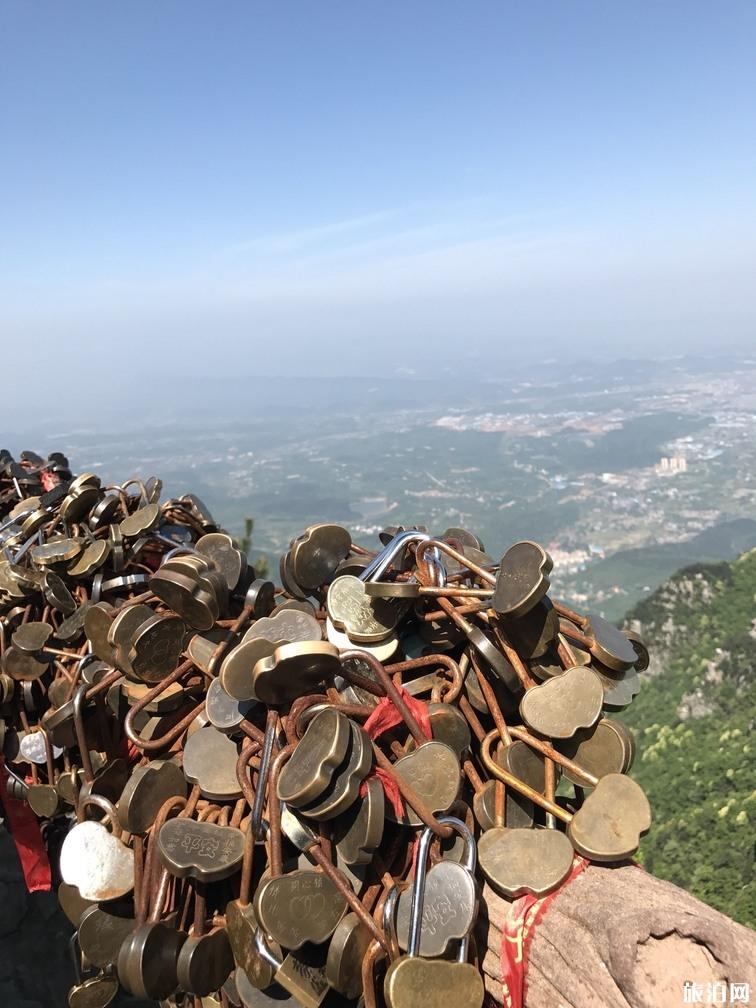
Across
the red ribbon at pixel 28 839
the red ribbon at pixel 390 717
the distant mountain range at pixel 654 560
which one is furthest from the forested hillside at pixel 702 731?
the distant mountain range at pixel 654 560

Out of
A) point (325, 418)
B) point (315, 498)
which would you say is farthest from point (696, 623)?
point (325, 418)

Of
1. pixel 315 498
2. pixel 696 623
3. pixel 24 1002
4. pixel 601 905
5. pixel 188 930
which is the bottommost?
pixel 315 498

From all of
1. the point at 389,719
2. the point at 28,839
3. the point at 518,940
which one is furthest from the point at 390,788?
the point at 28,839

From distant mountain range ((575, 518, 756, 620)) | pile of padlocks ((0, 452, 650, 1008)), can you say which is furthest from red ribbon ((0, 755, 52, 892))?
distant mountain range ((575, 518, 756, 620))

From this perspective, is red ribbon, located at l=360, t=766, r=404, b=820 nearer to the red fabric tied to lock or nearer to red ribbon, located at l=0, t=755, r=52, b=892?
the red fabric tied to lock

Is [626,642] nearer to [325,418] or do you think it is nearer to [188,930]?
[188,930]

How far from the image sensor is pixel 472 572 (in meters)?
1.72

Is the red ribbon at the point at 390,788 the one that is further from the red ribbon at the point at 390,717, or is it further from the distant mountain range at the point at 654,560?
the distant mountain range at the point at 654,560

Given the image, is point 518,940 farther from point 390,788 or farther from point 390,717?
point 390,717

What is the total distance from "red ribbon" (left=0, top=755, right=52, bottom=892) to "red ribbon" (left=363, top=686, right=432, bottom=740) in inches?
70.6

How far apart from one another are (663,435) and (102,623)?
126m

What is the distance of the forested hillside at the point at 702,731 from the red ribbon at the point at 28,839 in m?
5.95

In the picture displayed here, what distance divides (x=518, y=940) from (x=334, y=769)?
0.50m

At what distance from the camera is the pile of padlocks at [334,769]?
128 cm
